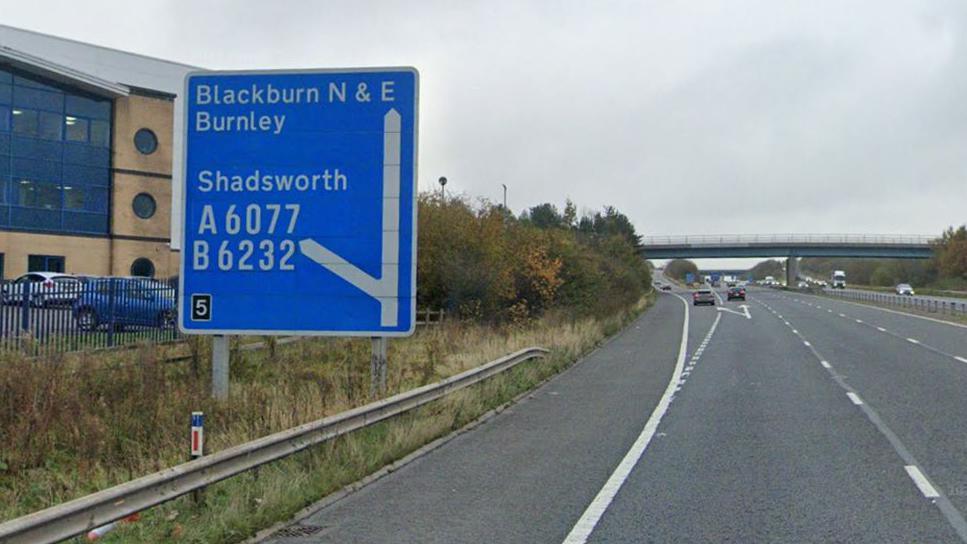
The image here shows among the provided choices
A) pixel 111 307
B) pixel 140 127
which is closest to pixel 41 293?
pixel 111 307

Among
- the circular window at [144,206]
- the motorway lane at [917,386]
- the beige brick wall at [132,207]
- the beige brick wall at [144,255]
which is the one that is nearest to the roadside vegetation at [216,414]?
the motorway lane at [917,386]

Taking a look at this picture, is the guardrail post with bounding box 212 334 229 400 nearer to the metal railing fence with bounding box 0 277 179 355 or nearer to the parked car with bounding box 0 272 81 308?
the metal railing fence with bounding box 0 277 179 355

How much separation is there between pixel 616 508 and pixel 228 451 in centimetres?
333

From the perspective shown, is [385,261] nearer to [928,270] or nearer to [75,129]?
[75,129]

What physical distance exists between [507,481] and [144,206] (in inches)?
1947

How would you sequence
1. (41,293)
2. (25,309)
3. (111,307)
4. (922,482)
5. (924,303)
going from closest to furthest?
(922,482)
(25,309)
(41,293)
(111,307)
(924,303)

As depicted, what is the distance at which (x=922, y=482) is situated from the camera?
9.53 m

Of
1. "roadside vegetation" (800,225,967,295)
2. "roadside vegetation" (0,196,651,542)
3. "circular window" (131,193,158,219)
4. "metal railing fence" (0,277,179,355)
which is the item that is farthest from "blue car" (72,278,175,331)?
"roadside vegetation" (800,225,967,295)

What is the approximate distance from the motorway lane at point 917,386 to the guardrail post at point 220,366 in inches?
341

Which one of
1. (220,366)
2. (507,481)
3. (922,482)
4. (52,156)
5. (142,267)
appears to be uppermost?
(52,156)

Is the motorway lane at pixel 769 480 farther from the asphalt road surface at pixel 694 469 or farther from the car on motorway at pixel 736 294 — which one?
the car on motorway at pixel 736 294

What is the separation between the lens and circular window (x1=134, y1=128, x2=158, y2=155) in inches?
2181

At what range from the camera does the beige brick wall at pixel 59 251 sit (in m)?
48.8

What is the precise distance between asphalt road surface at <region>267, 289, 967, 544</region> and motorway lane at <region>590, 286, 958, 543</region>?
3 centimetres
